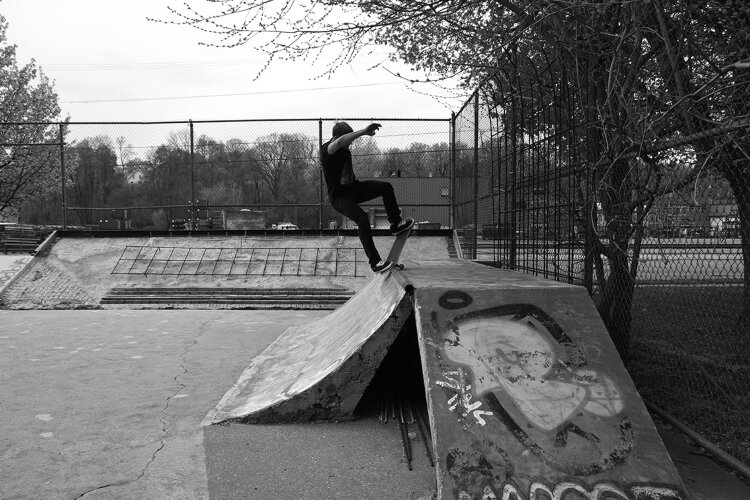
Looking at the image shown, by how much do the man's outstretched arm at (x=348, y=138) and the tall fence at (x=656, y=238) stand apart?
1846mm

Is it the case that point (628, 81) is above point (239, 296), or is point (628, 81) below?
above

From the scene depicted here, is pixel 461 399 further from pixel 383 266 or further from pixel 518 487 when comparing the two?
pixel 383 266

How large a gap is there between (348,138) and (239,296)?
21.0 feet

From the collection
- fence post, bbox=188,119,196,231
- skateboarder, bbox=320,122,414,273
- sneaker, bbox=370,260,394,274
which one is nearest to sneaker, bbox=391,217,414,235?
skateboarder, bbox=320,122,414,273

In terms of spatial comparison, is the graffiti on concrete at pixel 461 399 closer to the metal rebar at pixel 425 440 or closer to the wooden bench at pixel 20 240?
the metal rebar at pixel 425 440

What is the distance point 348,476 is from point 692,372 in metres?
3.82

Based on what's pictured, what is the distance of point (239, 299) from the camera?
420 inches

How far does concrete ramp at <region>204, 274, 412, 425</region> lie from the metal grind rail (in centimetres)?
638

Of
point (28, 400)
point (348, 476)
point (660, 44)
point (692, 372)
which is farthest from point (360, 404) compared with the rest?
point (660, 44)

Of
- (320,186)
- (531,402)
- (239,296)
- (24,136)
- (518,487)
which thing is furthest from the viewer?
Result: (24,136)

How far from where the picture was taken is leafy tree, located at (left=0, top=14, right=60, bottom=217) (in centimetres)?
1827

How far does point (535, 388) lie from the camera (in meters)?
3.13

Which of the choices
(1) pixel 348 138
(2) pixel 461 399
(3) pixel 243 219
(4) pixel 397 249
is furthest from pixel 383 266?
(3) pixel 243 219

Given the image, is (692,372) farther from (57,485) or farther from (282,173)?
(282,173)
